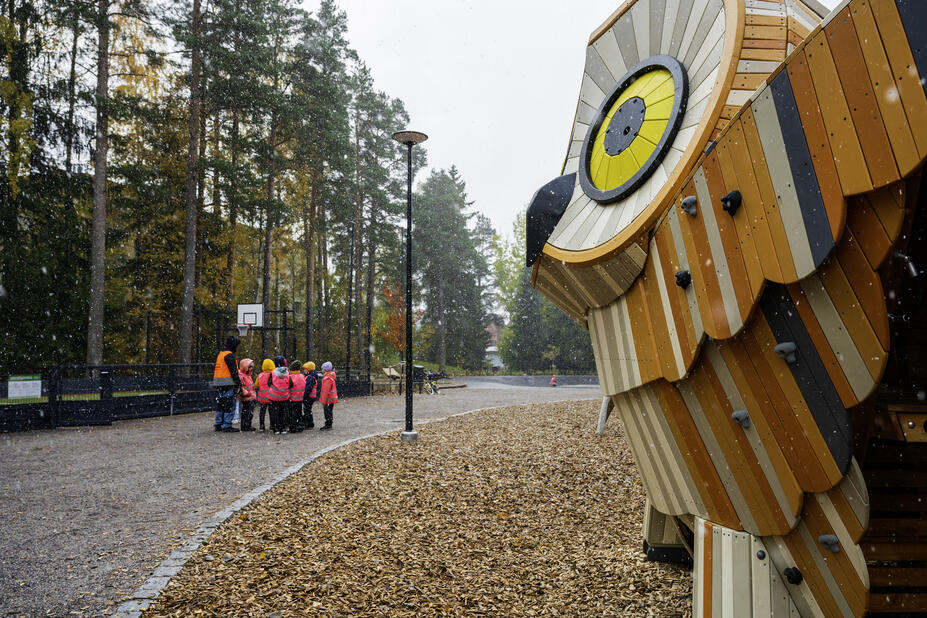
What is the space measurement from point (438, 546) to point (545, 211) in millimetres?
3263

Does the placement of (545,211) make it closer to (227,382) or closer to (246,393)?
(227,382)

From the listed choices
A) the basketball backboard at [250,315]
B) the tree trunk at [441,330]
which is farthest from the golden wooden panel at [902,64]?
the tree trunk at [441,330]

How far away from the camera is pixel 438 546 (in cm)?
495

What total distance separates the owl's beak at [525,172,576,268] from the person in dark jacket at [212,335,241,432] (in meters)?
8.79

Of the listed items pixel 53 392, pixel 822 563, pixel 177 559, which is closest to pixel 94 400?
pixel 53 392

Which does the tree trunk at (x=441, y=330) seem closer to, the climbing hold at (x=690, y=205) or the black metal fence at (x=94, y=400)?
the black metal fence at (x=94, y=400)

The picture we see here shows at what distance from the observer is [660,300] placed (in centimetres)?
258

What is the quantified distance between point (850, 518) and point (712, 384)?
2.22ft

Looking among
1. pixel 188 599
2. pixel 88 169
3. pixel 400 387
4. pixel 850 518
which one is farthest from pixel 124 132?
pixel 850 518

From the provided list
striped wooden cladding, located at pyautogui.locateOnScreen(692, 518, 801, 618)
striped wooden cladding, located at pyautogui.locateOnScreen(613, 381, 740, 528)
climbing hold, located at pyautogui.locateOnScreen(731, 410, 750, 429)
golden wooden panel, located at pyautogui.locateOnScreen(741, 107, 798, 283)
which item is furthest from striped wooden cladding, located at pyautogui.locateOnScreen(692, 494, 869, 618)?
golden wooden panel, located at pyautogui.locateOnScreen(741, 107, 798, 283)

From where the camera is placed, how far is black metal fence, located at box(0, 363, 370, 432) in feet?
36.5

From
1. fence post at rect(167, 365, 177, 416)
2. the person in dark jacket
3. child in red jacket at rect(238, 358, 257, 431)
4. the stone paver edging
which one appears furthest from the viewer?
fence post at rect(167, 365, 177, 416)

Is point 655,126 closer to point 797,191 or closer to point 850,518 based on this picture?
point 797,191

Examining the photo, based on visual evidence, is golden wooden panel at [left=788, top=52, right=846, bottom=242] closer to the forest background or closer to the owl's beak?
the owl's beak
